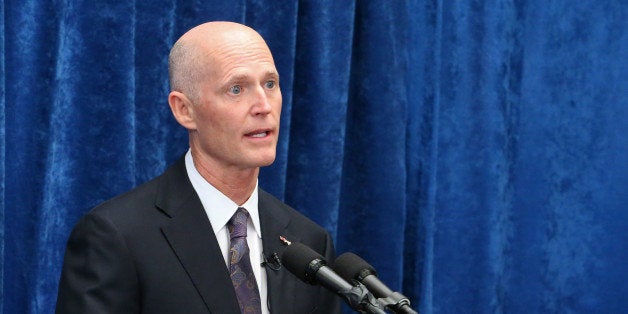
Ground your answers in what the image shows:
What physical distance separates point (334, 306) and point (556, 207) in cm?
125

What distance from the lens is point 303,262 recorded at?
163cm

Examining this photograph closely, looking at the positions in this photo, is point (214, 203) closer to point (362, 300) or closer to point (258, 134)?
point (258, 134)

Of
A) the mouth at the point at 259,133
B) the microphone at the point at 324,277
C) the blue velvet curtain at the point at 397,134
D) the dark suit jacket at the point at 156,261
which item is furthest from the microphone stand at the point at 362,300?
the blue velvet curtain at the point at 397,134

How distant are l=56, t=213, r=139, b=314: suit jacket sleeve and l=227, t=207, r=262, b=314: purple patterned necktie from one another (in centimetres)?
Answer: 20

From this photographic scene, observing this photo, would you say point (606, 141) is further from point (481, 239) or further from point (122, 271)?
point (122, 271)

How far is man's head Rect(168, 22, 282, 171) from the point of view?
78.3 inches

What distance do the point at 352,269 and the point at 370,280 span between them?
5 cm

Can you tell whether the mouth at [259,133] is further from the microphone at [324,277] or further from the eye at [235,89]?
the microphone at [324,277]

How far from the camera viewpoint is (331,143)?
282cm

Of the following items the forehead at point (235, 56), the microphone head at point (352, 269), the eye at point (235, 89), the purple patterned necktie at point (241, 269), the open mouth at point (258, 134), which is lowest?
the purple patterned necktie at point (241, 269)

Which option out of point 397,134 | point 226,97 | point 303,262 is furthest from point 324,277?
point 397,134

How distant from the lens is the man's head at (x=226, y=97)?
6.53ft

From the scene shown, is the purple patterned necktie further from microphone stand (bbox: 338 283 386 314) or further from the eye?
microphone stand (bbox: 338 283 386 314)

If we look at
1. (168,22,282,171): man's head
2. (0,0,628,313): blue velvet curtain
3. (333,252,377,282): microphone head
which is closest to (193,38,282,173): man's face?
(168,22,282,171): man's head
